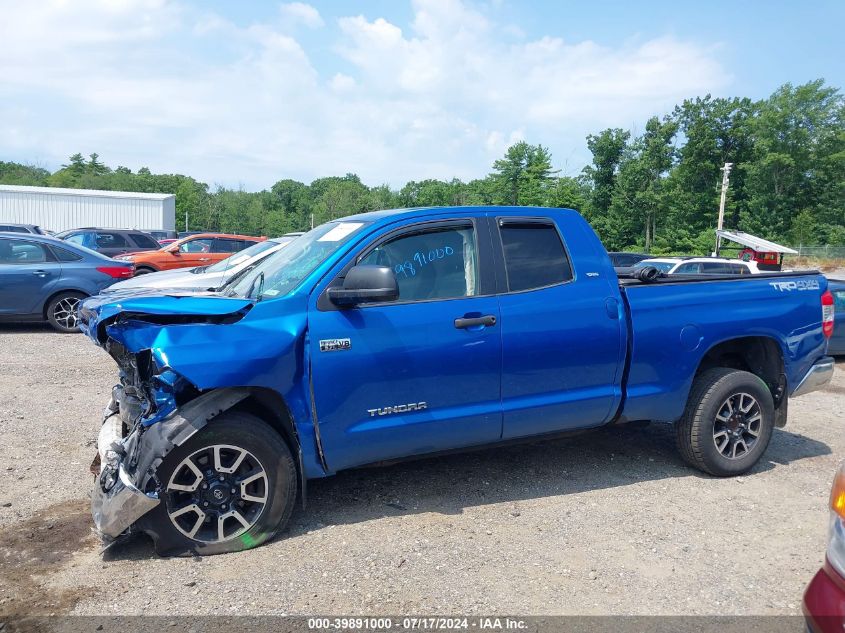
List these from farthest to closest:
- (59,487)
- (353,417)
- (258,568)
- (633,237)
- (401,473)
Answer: (633,237) < (401,473) < (59,487) < (353,417) < (258,568)

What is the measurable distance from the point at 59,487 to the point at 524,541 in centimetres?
317

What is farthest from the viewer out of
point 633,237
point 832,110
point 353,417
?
point 832,110

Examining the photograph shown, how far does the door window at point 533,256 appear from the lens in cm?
440

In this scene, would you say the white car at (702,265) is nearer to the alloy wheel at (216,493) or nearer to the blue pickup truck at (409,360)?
the blue pickup truck at (409,360)

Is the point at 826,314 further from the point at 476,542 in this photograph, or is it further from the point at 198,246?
the point at 198,246

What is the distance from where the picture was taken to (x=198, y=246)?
17656mm

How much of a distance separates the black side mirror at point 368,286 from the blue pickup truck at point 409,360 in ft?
0.04

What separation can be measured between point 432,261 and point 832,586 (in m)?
2.76

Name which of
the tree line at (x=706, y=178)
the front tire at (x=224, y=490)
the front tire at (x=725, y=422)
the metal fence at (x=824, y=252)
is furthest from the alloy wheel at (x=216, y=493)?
the metal fence at (x=824, y=252)

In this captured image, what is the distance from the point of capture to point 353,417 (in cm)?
385

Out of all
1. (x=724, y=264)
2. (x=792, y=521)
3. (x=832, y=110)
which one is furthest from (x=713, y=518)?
(x=832, y=110)

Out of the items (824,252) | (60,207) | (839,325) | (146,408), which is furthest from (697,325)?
(824,252)

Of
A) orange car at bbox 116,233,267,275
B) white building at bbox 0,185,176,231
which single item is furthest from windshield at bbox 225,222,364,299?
white building at bbox 0,185,176,231

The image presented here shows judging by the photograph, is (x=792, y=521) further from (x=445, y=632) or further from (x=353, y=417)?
(x=353, y=417)
